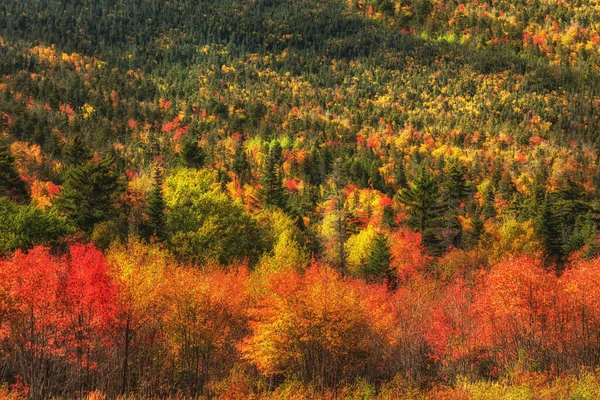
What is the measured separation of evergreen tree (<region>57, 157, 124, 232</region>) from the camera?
50.9m

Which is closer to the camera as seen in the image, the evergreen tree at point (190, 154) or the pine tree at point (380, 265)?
the pine tree at point (380, 265)

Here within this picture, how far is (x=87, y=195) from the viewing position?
51.8 meters

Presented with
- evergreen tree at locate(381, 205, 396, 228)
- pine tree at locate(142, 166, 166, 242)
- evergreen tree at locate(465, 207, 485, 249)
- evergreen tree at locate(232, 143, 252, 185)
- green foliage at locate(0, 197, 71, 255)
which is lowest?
evergreen tree at locate(232, 143, 252, 185)

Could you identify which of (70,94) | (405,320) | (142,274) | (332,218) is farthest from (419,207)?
(70,94)

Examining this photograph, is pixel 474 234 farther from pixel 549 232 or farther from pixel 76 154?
pixel 76 154

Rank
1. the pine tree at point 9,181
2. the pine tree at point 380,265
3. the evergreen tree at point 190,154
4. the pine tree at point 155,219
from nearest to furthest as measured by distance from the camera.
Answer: the pine tree at point 155,219 < the pine tree at point 9,181 < the pine tree at point 380,265 < the evergreen tree at point 190,154

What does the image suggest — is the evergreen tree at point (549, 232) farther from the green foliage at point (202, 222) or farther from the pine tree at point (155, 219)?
the pine tree at point (155, 219)

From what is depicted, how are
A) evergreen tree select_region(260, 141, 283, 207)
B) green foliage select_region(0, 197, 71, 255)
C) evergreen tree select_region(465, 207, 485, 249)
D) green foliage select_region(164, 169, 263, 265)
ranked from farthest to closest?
evergreen tree select_region(260, 141, 283, 207)
evergreen tree select_region(465, 207, 485, 249)
green foliage select_region(164, 169, 263, 265)
green foliage select_region(0, 197, 71, 255)

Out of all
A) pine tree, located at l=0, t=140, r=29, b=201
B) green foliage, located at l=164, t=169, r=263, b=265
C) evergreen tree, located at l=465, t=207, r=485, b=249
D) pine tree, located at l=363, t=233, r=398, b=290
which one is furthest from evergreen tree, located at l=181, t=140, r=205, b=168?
evergreen tree, located at l=465, t=207, r=485, b=249

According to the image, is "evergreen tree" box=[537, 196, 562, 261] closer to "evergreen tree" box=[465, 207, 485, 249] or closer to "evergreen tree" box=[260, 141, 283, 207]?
"evergreen tree" box=[465, 207, 485, 249]

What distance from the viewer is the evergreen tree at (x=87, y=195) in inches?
2005

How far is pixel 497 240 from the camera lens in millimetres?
74562

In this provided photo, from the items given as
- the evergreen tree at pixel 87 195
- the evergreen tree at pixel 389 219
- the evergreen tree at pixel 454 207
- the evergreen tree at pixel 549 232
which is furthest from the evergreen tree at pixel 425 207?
the evergreen tree at pixel 87 195

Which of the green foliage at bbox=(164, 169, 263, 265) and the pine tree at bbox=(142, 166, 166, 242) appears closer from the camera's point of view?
the green foliage at bbox=(164, 169, 263, 265)
